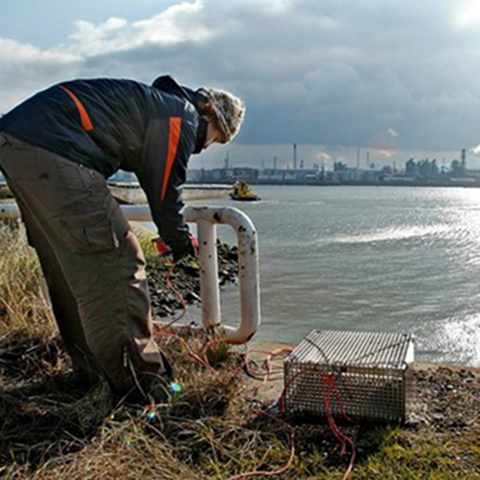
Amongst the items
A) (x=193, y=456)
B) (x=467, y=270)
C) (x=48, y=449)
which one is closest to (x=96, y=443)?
(x=48, y=449)

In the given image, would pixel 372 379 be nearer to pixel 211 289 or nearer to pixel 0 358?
pixel 211 289

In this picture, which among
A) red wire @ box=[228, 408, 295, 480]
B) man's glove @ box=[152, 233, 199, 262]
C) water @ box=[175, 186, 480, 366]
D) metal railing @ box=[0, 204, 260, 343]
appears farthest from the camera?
water @ box=[175, 186, 480, 366]

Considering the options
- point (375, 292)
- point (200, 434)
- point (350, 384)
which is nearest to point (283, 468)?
point (200, 434)

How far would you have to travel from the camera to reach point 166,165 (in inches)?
120

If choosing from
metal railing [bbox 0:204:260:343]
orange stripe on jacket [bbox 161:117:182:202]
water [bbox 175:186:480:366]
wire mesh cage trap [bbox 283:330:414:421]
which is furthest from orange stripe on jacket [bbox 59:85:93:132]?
water [bbox 175:186:480:366]

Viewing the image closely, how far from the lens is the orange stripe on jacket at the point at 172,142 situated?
120 inches

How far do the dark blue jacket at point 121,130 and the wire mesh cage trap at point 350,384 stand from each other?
946 millimetres

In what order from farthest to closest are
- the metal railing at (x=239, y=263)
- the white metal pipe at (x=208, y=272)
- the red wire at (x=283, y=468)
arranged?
1. the white metal pipe at (x=208, y=272)
2. the metal railing at (x=239, y=263)
3. the red wire at (x=283, y=468)

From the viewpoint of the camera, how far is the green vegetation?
2.63 meters

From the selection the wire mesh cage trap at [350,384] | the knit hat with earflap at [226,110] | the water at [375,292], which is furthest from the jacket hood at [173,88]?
the water at [375,292]

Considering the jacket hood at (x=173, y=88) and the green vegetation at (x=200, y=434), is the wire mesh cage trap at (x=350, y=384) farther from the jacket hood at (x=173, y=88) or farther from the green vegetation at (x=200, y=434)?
the jacket hood at (x=173, y=88)

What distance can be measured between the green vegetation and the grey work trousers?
23cm

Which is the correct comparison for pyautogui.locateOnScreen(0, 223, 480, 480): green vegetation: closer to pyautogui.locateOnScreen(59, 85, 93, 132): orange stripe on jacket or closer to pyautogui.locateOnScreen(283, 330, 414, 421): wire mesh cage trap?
pyautogui.locateOnScreen(283, 330, 414, 421): wire mesh cage trap

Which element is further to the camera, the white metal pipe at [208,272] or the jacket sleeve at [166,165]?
the white metal pipe at [208,272]
